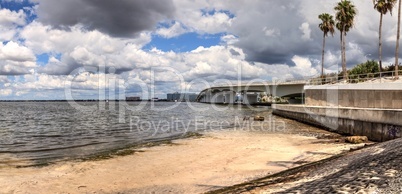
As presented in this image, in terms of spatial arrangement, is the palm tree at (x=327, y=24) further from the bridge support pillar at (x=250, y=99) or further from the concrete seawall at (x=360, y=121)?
the bridge support pillar at (x=250, y=99)

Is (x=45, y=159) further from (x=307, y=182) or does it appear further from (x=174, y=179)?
(x=307, y=182)

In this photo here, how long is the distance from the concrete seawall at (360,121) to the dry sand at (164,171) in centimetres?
487

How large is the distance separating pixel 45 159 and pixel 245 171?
12255 mm

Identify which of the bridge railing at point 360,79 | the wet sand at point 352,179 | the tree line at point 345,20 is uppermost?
the tree line at point 345,20

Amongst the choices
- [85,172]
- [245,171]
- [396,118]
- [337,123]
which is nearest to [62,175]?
[85,172]

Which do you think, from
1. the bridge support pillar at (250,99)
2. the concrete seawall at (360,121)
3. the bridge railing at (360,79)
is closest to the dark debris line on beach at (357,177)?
the concrete seawall at (360,121)

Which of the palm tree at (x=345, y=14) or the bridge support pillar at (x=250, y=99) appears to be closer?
the palm tree at (x=345, y=14)

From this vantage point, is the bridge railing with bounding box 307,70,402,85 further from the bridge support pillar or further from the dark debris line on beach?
A: the bridge support pillar

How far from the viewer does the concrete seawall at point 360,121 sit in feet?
68.3

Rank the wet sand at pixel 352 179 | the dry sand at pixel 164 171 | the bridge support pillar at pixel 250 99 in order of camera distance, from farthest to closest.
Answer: the bridge support pillar at pixel 250 99, the dry sand at pixel 164 171, the wet sand at pixel 352 179

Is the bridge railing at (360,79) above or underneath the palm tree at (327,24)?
underneath

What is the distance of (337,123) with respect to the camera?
30.4 meters

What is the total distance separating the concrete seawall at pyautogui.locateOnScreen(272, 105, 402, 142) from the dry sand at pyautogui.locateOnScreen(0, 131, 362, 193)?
4872 millimetres

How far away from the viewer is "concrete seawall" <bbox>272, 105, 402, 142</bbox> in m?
20.8
